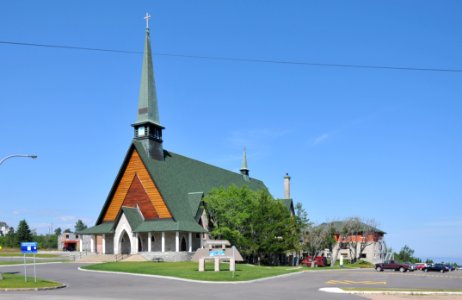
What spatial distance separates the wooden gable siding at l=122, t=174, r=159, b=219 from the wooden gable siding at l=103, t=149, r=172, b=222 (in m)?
0.35

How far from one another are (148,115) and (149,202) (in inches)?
412

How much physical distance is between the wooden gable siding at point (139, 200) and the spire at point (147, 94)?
744 cm

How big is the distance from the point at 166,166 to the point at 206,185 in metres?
7.33

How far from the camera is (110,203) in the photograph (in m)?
58.3

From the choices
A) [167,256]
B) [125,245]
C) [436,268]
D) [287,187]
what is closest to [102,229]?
[125,245]

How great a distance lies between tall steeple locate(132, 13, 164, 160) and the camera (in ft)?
192

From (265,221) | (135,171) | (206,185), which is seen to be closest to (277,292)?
(265,221)

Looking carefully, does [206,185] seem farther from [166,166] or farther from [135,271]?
[135,271]

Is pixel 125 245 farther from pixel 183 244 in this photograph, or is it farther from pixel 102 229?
pixel 183 244

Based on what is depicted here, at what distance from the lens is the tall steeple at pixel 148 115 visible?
Result: 192 ft

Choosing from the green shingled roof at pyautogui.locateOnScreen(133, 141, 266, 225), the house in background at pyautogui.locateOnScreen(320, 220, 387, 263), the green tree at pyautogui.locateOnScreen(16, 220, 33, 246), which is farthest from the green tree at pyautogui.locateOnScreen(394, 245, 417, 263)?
the green tree at pyautogui.locateOnScreen(16, 220, 33, 246)

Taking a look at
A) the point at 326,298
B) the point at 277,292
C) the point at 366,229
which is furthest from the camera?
the point at 366,229

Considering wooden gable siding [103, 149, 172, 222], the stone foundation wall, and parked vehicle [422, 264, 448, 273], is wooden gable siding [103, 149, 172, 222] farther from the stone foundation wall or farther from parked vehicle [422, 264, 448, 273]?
parked vehicle [422, 264, 448, 273]

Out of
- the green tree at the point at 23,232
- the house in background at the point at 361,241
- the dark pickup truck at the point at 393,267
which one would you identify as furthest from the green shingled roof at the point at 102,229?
the green tree at the point at 23,232
